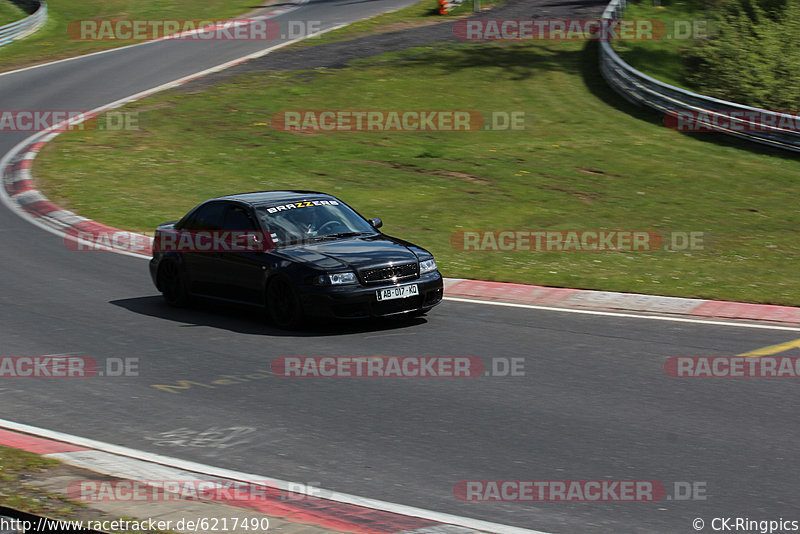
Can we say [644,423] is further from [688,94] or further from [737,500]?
[688,94]

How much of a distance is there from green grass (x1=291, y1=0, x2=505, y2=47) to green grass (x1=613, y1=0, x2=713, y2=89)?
6678 millimetres

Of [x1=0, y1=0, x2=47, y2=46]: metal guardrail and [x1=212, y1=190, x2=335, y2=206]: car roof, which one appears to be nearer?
[x1=212, y1=190, x2=335, y2=206]: car roof

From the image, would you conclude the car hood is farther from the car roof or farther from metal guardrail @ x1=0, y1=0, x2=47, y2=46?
metal guardrail @ x1=0, y1=0, x2=47, y2=46

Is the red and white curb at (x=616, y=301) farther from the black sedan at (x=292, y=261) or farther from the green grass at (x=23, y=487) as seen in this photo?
the green grass at (x=23, y=487)

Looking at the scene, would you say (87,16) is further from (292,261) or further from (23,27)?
(292,261)

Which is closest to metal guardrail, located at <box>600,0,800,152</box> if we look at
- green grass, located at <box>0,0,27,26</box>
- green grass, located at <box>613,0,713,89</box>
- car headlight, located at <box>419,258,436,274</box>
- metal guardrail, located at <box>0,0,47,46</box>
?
green grass, located at <box>613,0,713,89</box>

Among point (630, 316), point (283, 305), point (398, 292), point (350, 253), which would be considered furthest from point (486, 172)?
point (283, 305)

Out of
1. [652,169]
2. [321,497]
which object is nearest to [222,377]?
[321,497]

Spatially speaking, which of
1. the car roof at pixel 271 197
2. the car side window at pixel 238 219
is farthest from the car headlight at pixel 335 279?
the car roof at pixel 271 197

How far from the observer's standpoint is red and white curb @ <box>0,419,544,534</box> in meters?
5.95

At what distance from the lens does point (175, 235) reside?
13422 mm

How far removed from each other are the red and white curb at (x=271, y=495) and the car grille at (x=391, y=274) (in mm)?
4304

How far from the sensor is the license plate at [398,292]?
11.3 m

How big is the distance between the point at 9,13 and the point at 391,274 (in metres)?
39.3
